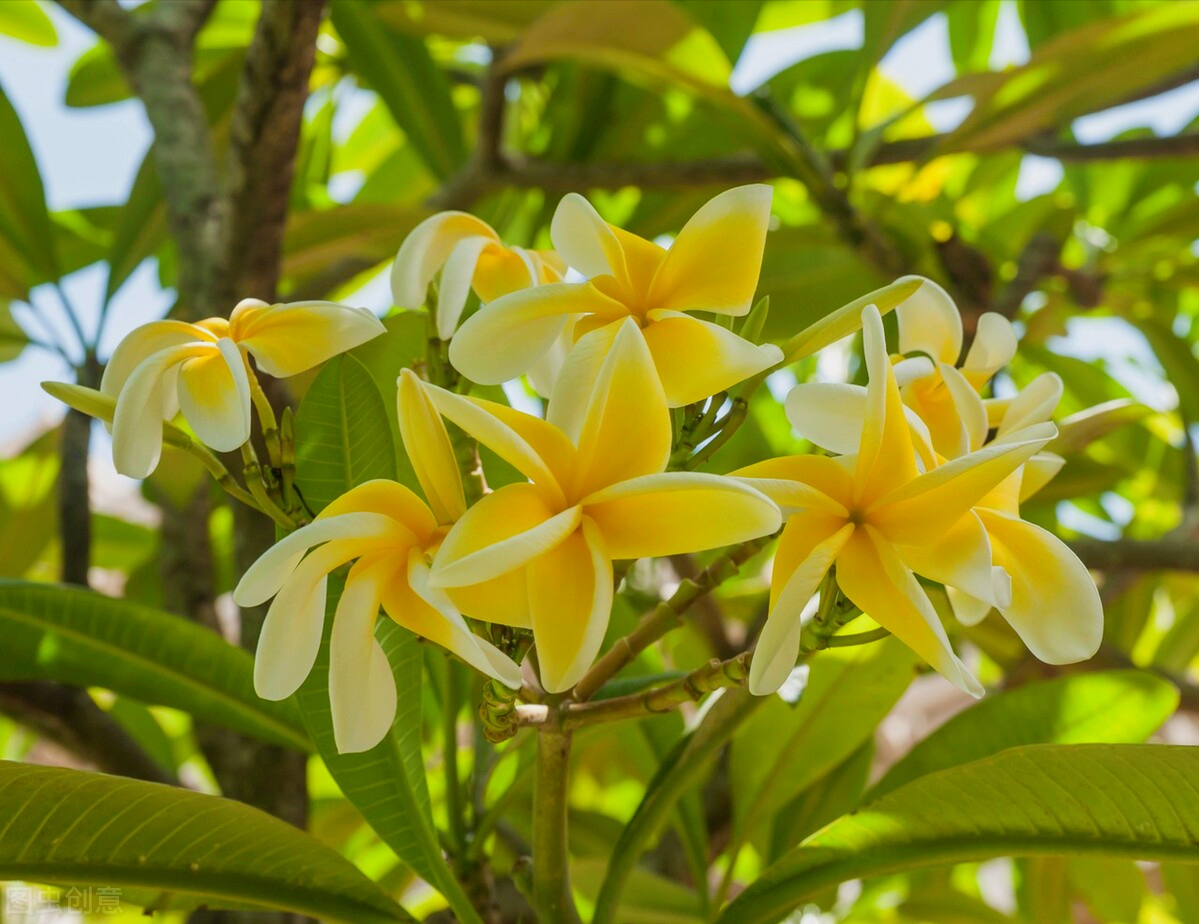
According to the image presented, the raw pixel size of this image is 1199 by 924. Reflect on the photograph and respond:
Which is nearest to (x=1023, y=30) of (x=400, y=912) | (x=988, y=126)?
(x=988, y=126)

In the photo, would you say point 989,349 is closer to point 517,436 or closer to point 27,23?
point 517,436

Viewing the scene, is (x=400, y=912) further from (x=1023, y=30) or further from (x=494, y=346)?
(x=1023, y=30)

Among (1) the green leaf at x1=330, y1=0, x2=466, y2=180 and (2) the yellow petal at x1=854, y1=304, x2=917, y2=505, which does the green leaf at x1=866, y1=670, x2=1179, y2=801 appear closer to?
(2) the yellow petal at x1=854, y1=304, x2=917, y2=505

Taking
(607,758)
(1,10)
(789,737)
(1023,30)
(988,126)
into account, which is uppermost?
(1,10)

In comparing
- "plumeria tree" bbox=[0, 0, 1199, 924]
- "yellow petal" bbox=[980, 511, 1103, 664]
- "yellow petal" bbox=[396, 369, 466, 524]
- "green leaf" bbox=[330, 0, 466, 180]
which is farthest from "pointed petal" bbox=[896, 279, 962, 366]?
"green leaf" bbox=[330, 0, 466, 180]

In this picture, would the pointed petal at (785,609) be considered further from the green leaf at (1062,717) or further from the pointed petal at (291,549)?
the green leaf at (1062,717)

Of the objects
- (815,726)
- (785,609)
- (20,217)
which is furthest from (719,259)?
(20,217)
